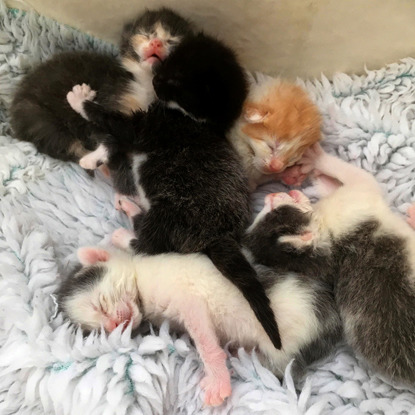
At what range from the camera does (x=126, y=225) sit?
148 cm

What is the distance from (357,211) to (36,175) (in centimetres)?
102

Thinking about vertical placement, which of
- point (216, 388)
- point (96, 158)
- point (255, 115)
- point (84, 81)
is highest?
point (255, 115)

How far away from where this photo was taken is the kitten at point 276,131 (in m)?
1.39

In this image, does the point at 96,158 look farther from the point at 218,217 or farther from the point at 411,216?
the point at 411,216

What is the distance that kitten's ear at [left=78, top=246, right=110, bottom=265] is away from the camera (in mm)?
1268

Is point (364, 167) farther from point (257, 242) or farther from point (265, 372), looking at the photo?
point (265, 372)

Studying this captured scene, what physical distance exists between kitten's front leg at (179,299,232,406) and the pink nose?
852mm

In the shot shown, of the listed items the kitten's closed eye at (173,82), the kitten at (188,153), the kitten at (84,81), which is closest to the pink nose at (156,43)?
the kitten at (84,81)

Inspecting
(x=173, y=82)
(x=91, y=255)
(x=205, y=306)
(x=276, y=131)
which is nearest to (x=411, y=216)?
(x=276, y=131)

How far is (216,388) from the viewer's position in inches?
42.3

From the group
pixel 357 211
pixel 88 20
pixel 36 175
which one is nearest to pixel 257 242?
pixel 357 211

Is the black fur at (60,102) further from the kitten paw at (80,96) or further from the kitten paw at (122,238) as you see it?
the kitten paw at (122,238)

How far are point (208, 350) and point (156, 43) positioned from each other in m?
0.99

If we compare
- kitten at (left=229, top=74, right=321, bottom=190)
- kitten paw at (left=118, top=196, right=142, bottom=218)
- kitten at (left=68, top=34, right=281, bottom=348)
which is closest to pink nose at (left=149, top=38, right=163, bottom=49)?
kitten at (left=68, top=34, right=281, bottom=348)
